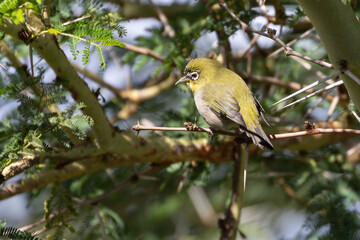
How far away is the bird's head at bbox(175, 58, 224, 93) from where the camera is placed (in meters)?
4.00

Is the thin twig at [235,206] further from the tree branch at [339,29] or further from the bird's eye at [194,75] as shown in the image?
the tree branch at [339,29]

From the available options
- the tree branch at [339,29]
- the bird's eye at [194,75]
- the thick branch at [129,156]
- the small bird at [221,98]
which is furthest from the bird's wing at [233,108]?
the tree branch at [339,29]

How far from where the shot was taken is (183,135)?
4.39 metres

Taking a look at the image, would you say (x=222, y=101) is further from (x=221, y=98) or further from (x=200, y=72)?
(x=200, y=72)

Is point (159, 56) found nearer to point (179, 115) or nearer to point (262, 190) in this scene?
point (179, 115)

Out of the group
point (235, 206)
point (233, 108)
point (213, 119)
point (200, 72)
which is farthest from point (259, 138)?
point (200, 72)

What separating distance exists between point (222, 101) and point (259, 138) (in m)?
0.70

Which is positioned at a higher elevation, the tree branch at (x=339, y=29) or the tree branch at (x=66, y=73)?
the tree branch at (x=66, y=73)

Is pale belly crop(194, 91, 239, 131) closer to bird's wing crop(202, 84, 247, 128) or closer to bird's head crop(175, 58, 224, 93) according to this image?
bird's wing crop(202, 84, 247, 128)

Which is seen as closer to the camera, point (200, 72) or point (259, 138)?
point (259, 138)

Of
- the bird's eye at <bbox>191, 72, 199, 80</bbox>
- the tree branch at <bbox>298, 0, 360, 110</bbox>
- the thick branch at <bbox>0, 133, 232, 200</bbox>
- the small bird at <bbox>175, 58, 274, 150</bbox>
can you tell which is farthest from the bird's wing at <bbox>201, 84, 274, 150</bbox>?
the tree branch at <bbox>298, 0, 360, 110</bbox>

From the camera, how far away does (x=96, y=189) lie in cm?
471

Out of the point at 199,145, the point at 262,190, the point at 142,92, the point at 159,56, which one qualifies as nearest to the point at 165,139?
the point at 199,145

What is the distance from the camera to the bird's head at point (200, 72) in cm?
400
